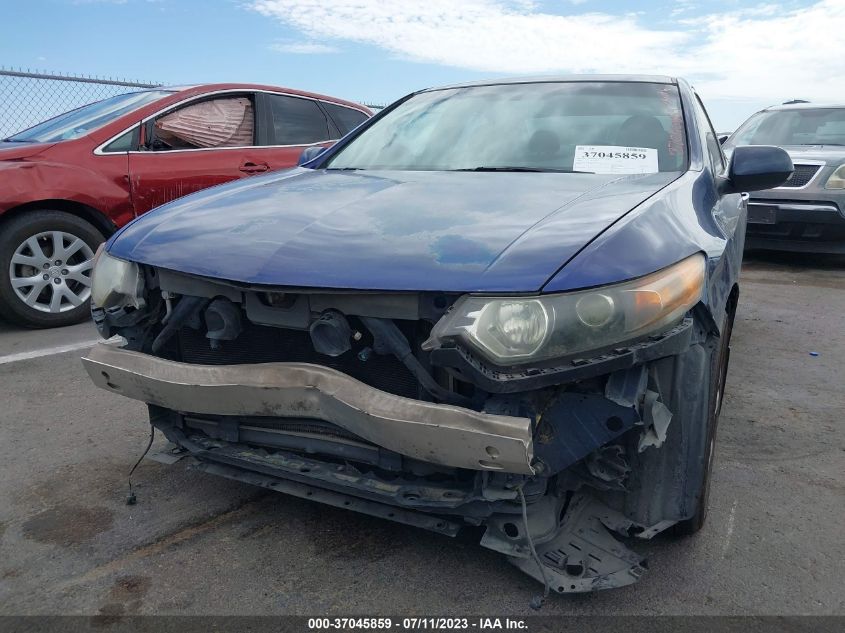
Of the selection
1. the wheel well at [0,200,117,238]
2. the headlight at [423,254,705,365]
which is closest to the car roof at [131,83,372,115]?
the wheel well at [0,200,117,238]

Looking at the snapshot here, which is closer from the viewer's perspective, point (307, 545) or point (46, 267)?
point (307, 545)

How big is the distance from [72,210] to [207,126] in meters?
1.23

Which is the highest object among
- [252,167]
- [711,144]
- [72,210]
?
[711,144]

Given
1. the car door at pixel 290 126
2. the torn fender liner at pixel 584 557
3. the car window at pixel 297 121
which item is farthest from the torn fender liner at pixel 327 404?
the car window at pixel 297 121

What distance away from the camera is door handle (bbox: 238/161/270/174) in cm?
577

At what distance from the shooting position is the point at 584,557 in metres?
1.99

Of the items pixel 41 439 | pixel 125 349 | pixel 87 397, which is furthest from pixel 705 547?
pixel 87 397

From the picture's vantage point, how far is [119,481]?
2.80m

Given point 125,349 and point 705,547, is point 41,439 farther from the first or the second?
point 705,547

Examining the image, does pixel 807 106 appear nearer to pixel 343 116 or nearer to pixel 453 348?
pixel 343 116

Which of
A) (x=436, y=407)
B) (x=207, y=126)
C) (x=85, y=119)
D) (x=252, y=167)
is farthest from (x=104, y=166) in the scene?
(x=436, y=407)

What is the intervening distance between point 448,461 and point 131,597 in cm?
102

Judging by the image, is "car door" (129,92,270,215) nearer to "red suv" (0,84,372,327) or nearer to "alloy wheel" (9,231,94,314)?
"red suv" (0,84,372,327)

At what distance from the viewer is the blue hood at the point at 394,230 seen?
1.84 meters
